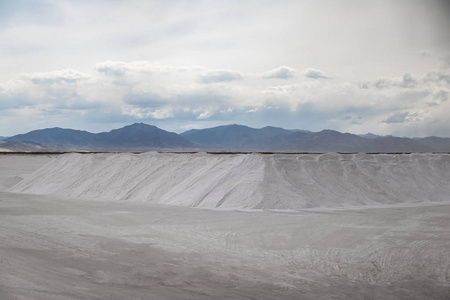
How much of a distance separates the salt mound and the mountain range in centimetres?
10565

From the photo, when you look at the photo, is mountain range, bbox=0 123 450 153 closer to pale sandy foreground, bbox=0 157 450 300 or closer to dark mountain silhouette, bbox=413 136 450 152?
dark mountain silhouette, bbox=413 136 450 152

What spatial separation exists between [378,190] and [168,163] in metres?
10.2

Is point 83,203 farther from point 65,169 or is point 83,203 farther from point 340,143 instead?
point 340,143

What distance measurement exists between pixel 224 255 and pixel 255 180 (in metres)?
8.59

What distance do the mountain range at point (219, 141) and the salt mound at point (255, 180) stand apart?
106 metres

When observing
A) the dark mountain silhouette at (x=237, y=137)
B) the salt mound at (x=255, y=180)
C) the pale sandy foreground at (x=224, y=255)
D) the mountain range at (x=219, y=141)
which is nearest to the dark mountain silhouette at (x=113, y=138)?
the mountain range at (x=219, y=141)

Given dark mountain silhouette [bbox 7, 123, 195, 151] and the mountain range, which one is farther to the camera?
dark mountain silhouette [bbox 7, 123, 195, 151]

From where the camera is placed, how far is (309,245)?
31.0ft

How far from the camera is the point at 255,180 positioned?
55.6 feet

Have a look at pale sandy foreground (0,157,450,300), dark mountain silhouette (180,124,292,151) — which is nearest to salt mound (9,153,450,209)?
pale sandy foreground (0,157,450,300)

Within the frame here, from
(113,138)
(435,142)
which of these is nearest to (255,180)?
(435,142)

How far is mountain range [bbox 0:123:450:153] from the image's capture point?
430 ft

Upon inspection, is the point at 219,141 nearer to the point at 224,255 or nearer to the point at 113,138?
the point at 113,138

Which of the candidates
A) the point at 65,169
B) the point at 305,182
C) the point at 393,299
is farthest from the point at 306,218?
the point at 65,169
